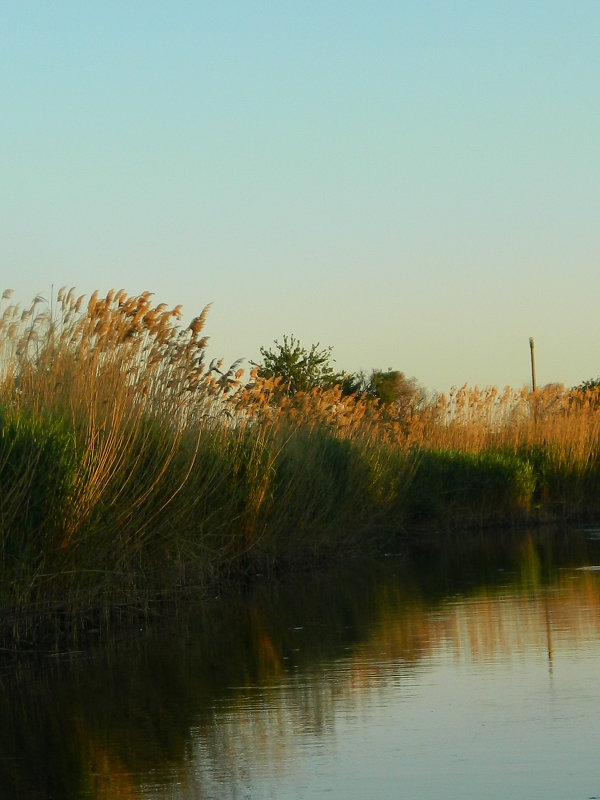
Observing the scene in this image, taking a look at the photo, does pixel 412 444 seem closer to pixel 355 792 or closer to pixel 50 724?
pixel 50 724

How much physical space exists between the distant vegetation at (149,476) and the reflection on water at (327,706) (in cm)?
85

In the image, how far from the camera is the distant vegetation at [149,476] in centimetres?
1120

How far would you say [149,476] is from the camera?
1312 cm

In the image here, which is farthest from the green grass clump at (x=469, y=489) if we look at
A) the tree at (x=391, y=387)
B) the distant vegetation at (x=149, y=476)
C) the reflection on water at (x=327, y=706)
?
the tree at (x=391, y=387)

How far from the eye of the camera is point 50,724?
7609 millimetres

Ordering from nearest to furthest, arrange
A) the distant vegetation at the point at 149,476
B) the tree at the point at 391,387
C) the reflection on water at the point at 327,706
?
the reflection on water at the point at 327,706, the distant vegetation at the point at 149,476, the tree at the point at 391,387

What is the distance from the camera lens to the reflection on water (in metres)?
5.93

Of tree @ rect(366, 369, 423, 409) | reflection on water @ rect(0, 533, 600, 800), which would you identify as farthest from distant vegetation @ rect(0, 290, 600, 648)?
tree @ rect(366, 369, 423, 409)

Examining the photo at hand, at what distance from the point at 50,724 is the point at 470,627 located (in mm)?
4345

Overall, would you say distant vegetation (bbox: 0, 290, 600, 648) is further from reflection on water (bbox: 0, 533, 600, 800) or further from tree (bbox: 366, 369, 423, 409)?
tree (bbox: 366, 369, 423, 409)

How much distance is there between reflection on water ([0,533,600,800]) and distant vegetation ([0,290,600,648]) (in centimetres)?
85

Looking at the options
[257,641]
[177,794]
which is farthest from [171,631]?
[177,794]

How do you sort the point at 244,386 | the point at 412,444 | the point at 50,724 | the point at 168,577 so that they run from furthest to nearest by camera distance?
1. the point at 412,444
2. the point at 244,386
3. the point at 168,577
4. the point at 50,724

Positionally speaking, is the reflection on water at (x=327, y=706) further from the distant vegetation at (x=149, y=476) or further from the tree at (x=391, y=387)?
the tree at (x=391, y=387)
